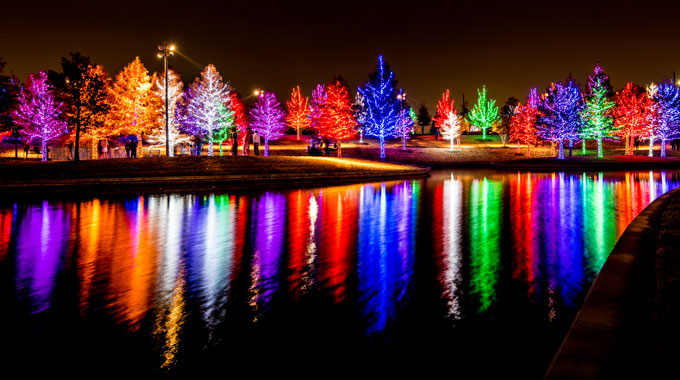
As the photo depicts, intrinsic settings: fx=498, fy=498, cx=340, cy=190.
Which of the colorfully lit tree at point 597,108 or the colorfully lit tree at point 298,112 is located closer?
the colorfully lit tree at point 597,108

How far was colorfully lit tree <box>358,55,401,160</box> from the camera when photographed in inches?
2217

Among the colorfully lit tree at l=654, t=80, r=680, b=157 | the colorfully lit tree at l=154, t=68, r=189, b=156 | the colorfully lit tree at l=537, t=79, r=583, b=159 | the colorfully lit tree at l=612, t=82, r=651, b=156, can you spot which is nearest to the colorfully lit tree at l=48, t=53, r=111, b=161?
the colorfully lit tree at l=154, t=68, r=189, b=156

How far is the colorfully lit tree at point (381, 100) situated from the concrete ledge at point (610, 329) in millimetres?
50032

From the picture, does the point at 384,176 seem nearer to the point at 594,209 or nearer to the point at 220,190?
the point at 220,190

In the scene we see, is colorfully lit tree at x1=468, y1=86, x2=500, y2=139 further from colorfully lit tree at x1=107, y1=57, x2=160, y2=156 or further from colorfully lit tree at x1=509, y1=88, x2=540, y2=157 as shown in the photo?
colorfully lit tree at x1=107, y1=57, x2=160, y2=156

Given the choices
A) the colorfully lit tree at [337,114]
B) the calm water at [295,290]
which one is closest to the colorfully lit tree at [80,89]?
the colorfully lit tree at [337,114]

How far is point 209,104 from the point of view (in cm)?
4947

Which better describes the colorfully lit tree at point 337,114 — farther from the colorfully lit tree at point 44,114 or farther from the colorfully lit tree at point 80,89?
the colorfully lit tree at point 44,114

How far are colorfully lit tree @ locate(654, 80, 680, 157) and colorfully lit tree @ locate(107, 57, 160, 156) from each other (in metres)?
61.7

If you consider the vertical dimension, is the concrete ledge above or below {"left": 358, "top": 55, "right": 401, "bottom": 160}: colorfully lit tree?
below

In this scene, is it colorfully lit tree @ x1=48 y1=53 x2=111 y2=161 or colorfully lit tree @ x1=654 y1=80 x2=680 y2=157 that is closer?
colorfully lit tree @ x1=48 y1=53 x2=111 y2=161

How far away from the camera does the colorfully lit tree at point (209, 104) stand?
163ft

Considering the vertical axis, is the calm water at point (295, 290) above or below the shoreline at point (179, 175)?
below

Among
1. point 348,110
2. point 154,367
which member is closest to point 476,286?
point 154,367
